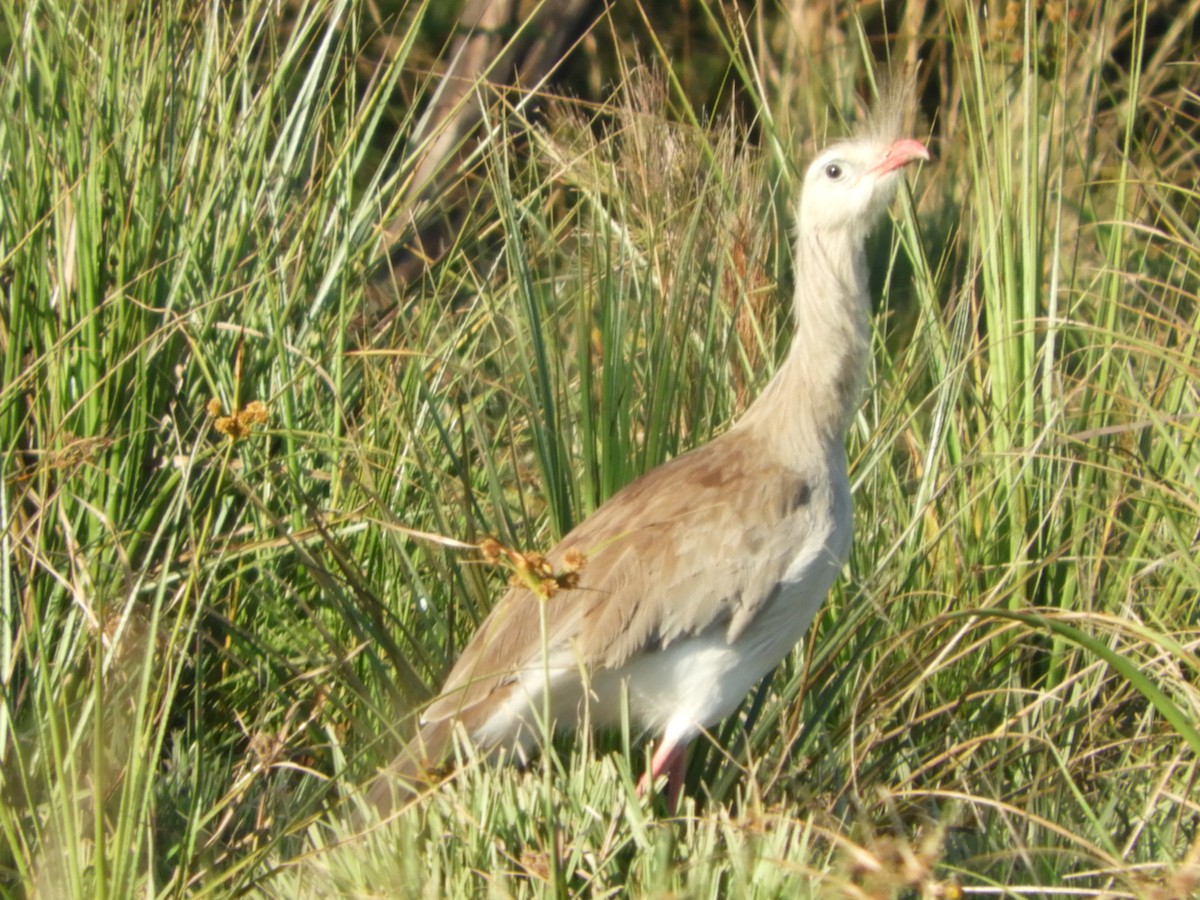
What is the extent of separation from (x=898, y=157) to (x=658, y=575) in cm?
97

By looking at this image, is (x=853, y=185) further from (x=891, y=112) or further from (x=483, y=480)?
(x=483, y=480)

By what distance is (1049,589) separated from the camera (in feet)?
10.4

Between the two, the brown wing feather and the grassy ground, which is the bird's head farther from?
the brown wing feather

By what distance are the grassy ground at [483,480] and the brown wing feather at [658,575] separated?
0.49 feet

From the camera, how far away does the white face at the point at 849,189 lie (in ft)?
10.0

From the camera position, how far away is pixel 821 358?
3.02m

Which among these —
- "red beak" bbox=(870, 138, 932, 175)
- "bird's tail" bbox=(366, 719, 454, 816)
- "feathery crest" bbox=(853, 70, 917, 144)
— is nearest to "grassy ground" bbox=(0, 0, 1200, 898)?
"bird's tail" bbox=(366, 719, 454, 816)

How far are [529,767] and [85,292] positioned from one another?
3.98 feet

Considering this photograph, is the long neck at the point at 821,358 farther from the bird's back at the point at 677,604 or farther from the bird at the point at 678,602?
the bird's back at the point at 677,604

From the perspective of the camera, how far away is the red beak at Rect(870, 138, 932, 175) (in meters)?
3.05

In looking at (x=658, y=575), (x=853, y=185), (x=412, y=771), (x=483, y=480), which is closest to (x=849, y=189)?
(x=853, y=185)

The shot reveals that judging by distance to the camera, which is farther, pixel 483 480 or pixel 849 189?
pixel 483 480

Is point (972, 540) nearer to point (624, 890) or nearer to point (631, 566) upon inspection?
point (631, 566)

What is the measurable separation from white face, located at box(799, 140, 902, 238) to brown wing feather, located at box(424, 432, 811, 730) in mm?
578
